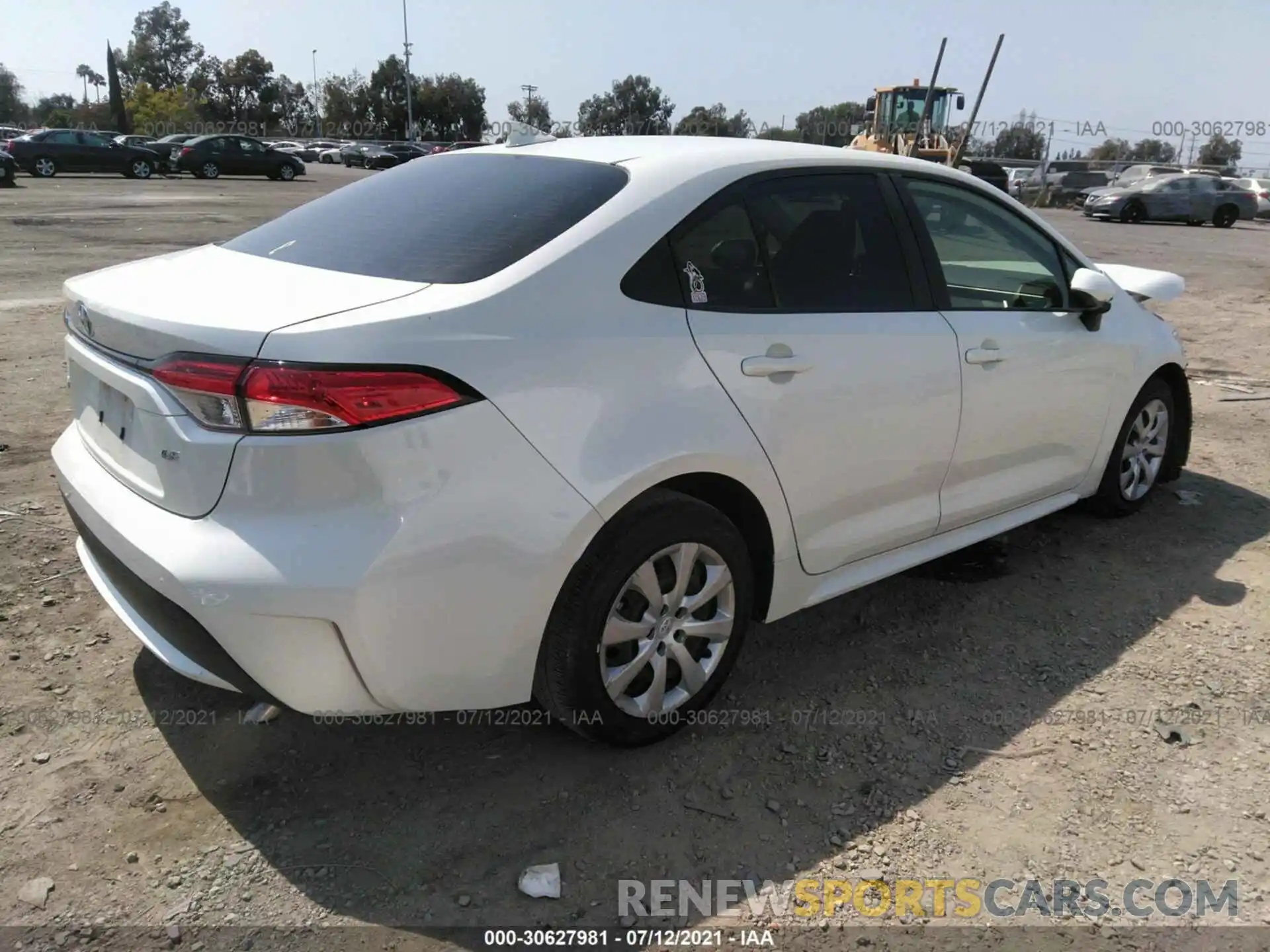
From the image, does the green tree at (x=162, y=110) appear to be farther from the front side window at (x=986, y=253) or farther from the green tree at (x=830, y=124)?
the front side window at (x=986, y=253)

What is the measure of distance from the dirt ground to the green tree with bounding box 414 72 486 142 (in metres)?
85.0

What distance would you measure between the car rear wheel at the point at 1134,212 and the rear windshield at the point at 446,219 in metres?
28.1

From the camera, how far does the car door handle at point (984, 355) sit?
3.40m

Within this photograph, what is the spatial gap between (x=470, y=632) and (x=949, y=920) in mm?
1315

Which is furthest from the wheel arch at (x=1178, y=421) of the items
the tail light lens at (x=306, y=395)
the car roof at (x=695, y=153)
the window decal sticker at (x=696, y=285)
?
the tail light lens at (x=306, y=395)

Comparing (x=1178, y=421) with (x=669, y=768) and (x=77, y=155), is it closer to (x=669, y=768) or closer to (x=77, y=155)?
(x=669, y=768)

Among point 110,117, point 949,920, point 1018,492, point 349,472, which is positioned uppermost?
point 110,117

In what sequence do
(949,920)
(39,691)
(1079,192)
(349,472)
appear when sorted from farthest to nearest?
(1079,192) → (39,691) → (949,920) → (349,472)

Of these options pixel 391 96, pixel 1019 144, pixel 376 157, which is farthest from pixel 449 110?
pixel 1019 144

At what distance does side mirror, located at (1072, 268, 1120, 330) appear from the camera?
3.79m

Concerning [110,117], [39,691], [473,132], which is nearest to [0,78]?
[110,117]

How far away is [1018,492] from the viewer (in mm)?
3846

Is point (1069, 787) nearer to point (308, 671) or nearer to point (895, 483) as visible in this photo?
point (895, 483)

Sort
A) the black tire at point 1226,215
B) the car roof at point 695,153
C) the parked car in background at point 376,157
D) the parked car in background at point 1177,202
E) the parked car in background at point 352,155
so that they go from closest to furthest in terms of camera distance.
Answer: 1. the car roof at point 695,153
2. the parked car in background at point 1177,202
3. the black tire at point 1226,215
4. the parked car in background at point 376,157
5. the parked car in background at point 352,155
